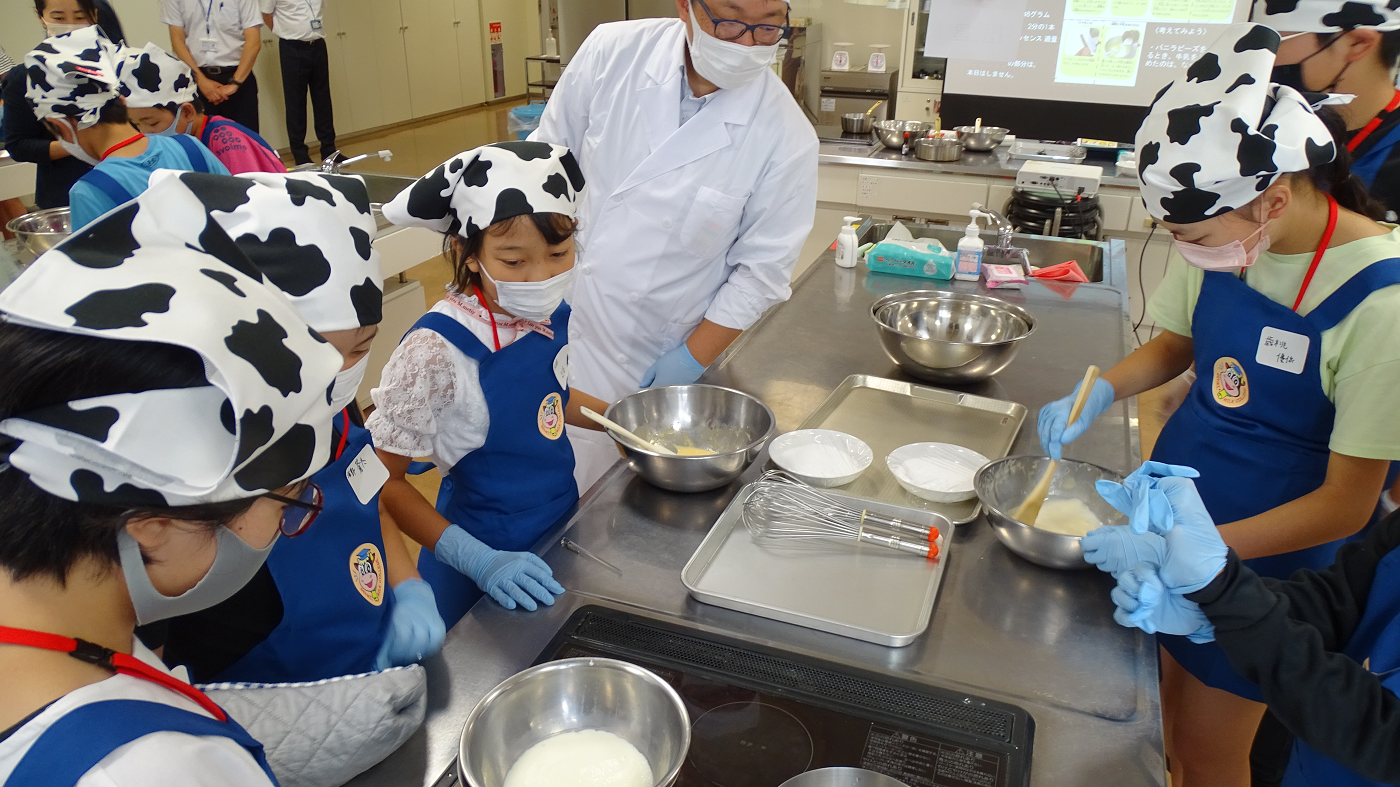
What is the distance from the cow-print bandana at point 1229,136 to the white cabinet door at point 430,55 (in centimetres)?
823

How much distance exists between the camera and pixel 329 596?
36.8 inches

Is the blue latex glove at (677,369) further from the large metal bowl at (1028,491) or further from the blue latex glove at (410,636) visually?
the blue latex glove at (410,636)

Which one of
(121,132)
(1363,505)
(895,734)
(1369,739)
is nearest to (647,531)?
(895,734)

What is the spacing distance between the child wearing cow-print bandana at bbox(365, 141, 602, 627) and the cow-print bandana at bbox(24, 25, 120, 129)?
142 centimetres

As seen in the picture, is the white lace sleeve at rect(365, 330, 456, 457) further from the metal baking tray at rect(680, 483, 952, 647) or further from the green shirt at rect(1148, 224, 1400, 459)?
the green shirt at rect(1148, 224, 1400, 459)

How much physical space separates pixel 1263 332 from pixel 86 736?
143 cm

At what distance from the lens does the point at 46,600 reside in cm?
56

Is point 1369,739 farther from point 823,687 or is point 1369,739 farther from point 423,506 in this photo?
point 423,506

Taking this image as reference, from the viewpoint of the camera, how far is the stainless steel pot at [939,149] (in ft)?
12.3

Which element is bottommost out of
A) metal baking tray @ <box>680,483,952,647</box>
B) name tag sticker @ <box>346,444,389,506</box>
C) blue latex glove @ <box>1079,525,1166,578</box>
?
metal baking tray @ <box>680,483,952,647</box>

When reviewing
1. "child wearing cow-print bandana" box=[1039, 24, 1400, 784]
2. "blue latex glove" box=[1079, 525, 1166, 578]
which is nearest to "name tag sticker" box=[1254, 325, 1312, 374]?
"child wearing cow-print bandana" box=[1039, 24, 1400, 784]

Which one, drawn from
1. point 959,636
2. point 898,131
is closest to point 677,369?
point 959,636

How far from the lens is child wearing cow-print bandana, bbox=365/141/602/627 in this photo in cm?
113

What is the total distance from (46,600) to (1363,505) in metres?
1.46
